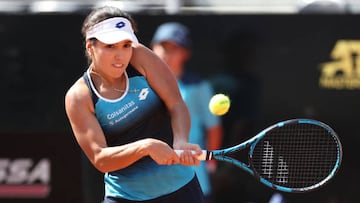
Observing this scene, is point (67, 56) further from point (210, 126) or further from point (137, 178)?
point (137, 178)

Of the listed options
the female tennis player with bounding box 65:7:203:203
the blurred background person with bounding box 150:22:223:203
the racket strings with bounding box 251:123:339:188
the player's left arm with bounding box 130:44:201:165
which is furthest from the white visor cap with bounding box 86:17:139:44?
the blurred background person with bounding box 150:22:223:203

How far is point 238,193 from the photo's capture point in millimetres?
6137

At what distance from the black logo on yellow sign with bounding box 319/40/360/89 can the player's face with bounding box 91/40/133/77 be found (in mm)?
2610

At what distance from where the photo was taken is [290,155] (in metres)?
4.43

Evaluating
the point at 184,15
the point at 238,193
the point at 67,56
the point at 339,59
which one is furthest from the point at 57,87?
the point at 339,59

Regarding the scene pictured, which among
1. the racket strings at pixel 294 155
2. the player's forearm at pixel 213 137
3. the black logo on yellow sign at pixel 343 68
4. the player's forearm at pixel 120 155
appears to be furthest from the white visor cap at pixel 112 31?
the black logo on yellow sign at pixel 343 68

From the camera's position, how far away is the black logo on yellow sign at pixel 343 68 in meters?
5.97

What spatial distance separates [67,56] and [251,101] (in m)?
1.35

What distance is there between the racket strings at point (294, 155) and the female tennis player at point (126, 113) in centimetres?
35

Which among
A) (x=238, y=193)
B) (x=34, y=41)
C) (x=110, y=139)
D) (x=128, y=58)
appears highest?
(x=34, y=41)

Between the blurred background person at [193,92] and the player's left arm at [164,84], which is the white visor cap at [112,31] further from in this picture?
the blurred background person at [193,92]

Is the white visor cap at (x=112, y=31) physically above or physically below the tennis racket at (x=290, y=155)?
above

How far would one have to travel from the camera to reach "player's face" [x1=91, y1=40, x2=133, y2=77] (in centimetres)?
365

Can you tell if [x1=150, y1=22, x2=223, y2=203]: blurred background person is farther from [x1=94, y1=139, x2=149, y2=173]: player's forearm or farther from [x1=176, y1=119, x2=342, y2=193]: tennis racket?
[x1=94, y1=139, x2=149, y2=173]: player's forearm
